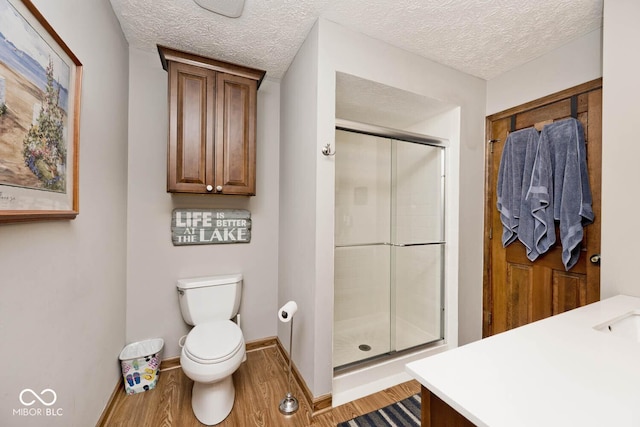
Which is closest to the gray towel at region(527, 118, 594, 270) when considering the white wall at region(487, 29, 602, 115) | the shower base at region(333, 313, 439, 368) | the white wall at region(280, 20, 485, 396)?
the white wall at region(487, 29, 602, 115)

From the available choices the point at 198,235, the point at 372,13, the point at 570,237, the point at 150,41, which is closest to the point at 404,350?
the point at 570,237

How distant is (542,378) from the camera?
26.0 inches

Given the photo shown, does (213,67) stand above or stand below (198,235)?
above

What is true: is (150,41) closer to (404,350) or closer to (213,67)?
(213,67)

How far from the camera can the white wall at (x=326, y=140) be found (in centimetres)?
158

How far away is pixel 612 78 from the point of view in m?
1.34

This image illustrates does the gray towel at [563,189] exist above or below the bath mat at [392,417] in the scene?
above

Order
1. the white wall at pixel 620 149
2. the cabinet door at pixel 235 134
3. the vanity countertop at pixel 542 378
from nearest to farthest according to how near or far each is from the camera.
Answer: the vanity countertop at pixel 542 378 < the white wall at pixel 620 149 < the cabinet door at pixel 235 134

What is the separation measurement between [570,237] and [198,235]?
2.60 meters

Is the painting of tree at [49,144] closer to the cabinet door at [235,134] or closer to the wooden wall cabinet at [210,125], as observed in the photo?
the wooden wall cabinet at [210,125]

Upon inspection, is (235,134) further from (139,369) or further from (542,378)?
(542,378)

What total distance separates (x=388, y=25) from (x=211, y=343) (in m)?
2.23

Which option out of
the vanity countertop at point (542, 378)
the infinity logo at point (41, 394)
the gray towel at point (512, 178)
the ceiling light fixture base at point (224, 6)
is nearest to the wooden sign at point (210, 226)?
the infinity logo at point (41, 394)

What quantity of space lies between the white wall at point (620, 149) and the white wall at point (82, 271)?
8.23 feet
